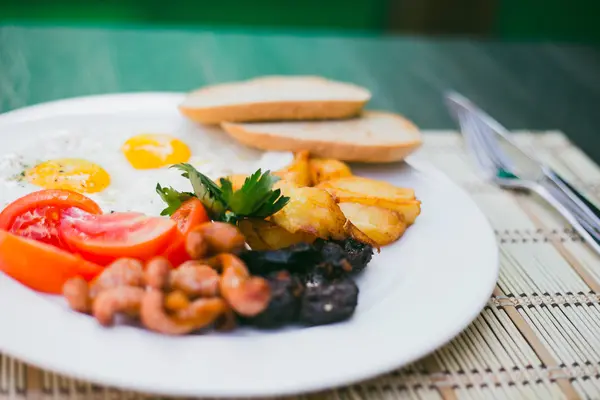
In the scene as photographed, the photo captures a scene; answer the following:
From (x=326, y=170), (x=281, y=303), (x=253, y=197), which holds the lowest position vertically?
(x=326, y=170)

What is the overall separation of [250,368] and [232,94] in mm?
1867

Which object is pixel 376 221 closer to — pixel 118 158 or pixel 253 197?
pixel 253 197

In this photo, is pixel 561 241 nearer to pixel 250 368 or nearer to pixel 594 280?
pixel 594 280

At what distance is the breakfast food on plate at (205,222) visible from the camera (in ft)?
6.02

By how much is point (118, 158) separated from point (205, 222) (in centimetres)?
83

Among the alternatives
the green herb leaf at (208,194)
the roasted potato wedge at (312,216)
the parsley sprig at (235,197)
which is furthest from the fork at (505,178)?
the green herb leaf at (208,194)

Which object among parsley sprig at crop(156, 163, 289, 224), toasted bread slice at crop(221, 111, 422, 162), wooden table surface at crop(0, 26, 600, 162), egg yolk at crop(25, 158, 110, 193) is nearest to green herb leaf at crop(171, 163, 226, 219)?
parsley sprig at crop(156, 163, 289, 224)

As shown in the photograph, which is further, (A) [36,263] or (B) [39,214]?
(B) [39,214]

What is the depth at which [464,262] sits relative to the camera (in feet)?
7.53

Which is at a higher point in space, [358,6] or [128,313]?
[128,313]

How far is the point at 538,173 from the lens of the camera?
124 inches

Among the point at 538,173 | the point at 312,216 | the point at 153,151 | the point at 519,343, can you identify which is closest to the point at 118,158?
the point at 153,151

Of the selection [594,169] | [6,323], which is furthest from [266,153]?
[594,169]

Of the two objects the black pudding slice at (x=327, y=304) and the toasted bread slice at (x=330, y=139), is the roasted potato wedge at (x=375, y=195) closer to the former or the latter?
the toasted bread slice at (x=330, y=139)
